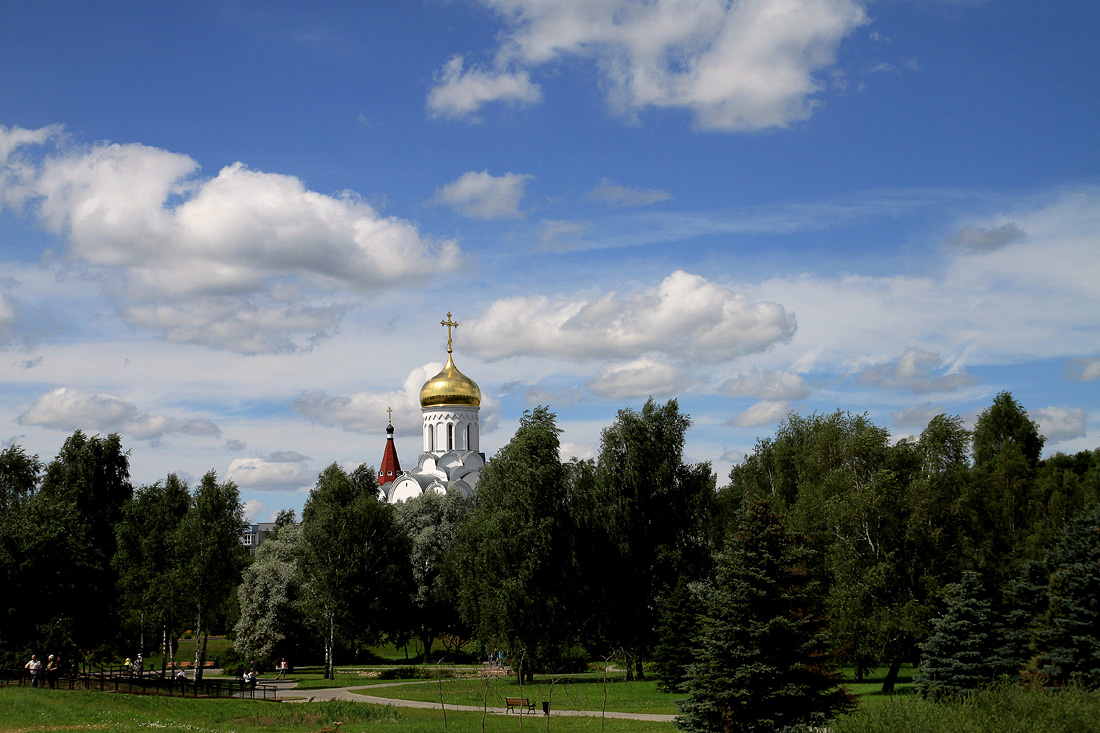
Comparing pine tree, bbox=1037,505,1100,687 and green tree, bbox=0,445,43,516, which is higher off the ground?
green tree, bbox=0,445,43,516

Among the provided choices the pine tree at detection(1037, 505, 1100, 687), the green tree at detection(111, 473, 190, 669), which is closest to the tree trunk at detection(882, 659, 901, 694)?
the pine tree at detection(1037, 505, 1100, 687)

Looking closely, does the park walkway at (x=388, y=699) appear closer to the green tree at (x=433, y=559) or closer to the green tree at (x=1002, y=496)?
the green tree at (x=433, y=559)

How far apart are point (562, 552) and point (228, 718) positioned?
43.7ft

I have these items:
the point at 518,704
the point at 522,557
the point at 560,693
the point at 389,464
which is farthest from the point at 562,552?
the point at 389,464

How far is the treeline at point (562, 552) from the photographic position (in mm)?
27172

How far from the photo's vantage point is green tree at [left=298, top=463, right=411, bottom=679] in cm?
3800

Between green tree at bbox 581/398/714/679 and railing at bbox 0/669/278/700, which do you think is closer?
railing at bbox 0/669/278/700

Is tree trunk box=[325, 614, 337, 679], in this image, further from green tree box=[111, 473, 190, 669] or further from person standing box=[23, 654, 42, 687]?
person standing box=[23, 654, 42, 687]

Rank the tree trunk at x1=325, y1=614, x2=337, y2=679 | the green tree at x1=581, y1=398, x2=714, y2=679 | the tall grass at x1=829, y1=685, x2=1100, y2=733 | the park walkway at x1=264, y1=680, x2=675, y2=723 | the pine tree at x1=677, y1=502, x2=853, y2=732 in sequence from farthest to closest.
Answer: the tree trunk at x1=325, y1=614, x2=337, y2=679
the green tree at x1=581, y1=398, x2=714, y2=679
the park walkway at x1=264, y1=680, x2=675, y2=723
the pine tree at x1=677, y1=502, x2=853, y2=732
the tall grass at x1=829, y1=685, x2=1100, y2=733

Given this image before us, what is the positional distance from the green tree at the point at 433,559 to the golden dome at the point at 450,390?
43.1ft

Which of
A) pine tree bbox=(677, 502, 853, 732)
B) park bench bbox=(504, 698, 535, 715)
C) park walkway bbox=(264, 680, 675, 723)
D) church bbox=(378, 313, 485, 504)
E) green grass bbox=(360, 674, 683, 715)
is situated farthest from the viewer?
church bbox=(378, 313, 485, 504)

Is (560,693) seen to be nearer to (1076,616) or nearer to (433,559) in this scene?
(1076,616)

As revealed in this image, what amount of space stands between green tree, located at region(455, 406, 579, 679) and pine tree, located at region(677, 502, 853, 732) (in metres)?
13.9

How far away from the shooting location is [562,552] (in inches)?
1266
